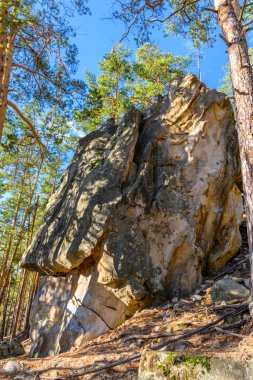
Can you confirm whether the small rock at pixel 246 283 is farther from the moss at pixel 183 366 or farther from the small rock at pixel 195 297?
the moss at pixel 183 366

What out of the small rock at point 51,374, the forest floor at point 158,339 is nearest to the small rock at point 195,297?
the forest floor at point 158,339

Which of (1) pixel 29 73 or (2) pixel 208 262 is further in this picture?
(1) pixel 29 73

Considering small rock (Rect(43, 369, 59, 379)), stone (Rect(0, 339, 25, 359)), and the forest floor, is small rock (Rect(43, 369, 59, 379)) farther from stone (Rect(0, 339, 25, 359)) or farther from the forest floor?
stone (Rect(0, 339, 25, 359))

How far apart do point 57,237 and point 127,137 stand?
11.1ft

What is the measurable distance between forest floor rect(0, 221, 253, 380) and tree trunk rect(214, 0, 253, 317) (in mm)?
660

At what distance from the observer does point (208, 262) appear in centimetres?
785

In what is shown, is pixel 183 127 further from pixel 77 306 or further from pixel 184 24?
pixel 77 306

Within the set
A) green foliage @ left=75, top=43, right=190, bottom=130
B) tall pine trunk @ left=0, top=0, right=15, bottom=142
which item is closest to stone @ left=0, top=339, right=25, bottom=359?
tall pine trunk @ left=0, top=0, right=15, bottom=142

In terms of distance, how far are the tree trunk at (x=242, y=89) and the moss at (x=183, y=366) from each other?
1.79 metres

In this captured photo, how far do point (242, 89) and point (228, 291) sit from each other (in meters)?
4.02

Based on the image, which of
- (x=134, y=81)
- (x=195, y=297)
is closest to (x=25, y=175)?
(x=134, y=81)

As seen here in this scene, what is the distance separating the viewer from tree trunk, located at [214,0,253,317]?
4172 millimetres

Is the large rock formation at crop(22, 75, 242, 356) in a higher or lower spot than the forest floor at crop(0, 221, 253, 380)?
higher

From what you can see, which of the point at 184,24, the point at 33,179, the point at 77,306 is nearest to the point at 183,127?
the point at 184,24
